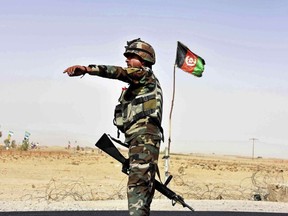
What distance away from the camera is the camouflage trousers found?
4.60m

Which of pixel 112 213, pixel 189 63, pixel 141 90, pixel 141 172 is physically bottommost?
pixel 112 213

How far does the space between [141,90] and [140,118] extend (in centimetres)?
25

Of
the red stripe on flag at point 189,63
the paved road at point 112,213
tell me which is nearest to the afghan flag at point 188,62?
the red stripe on flag at point 189,63

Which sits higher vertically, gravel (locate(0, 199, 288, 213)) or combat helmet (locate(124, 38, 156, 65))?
combat helmet (locate(124, 38, 156, 65))

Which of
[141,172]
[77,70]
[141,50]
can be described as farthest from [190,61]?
[77,70]

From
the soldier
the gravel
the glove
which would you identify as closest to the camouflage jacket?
the soldier

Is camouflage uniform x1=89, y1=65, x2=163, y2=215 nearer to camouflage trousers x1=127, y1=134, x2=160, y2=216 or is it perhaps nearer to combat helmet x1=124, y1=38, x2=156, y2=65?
camouflage trousers x1=127, y1=134, x2=160, y2=216

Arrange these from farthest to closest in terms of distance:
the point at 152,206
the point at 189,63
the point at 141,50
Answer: the point at 189,63 → the point at 152,206 → the point at 141,50

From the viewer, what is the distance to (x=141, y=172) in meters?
4.62

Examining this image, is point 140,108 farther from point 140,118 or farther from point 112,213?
point 112,213

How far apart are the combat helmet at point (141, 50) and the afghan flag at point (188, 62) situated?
30.9 feet

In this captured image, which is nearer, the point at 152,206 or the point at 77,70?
the point at 77,70

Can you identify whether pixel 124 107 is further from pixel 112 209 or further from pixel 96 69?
pixel 112 209

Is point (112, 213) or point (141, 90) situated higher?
point (141, 90)
